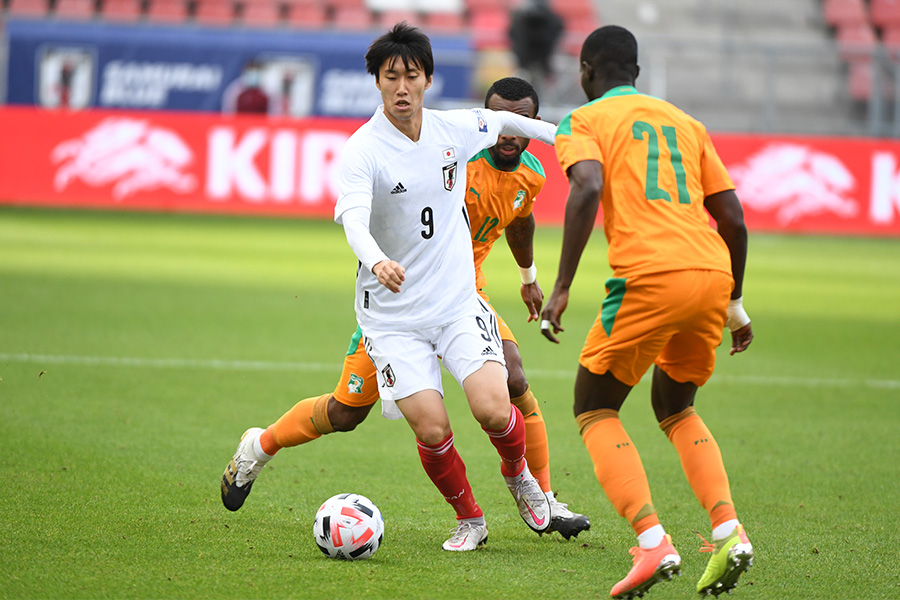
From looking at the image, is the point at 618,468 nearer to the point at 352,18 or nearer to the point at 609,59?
the point at 609,59

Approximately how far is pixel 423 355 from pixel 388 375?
170 mm

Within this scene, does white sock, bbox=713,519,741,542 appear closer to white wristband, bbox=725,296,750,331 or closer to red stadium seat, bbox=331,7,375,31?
white wristband, bbox=725,296,750,331

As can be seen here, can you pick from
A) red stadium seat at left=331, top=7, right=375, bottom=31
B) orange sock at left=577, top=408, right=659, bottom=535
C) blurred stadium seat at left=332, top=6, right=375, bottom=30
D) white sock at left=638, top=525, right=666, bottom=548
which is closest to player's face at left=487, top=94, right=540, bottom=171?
orange sock at left=577, top=408, right=659, bottom=535

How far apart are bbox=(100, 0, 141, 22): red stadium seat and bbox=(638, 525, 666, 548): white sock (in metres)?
24.2

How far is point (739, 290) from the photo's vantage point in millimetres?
4223

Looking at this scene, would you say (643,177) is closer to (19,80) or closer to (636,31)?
(19,80)

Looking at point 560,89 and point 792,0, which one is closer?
point 560,89

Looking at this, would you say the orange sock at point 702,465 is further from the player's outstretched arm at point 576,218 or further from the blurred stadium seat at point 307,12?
the blurred stadium seat at point 307,12

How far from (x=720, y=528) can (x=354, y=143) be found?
208 cm

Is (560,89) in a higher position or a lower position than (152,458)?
higher

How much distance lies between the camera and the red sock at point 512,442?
4562mm

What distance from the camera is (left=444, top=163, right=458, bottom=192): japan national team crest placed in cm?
450

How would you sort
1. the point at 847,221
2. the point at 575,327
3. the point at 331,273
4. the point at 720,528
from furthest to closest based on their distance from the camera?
the point at 847,221, the point at 331,273, the point at 575,327, the point at 720,528

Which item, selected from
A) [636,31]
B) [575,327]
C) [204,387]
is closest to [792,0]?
[636,31]
